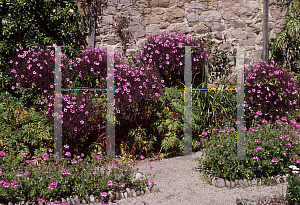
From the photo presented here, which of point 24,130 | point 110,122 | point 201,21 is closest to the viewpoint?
point 24,130

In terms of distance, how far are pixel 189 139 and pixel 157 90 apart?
999mm

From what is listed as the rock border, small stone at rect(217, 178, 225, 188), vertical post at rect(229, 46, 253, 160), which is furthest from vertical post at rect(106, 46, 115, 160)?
vertical post at rect(229, 46, 253, 160)

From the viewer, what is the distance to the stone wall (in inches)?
253

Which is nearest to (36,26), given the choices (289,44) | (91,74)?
(91,74)

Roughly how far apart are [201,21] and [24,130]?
4.27 metres

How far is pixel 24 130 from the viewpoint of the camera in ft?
15.0

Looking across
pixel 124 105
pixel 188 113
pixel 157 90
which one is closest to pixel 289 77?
pixel 188 113

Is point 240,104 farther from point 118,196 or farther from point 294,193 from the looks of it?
point 118,196

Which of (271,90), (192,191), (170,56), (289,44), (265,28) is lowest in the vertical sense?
(192,191)

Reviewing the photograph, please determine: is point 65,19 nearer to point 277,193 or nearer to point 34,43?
point 34,43

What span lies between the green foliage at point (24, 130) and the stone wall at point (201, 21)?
254 cm

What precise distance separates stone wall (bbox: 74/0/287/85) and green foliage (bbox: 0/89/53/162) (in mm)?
2542

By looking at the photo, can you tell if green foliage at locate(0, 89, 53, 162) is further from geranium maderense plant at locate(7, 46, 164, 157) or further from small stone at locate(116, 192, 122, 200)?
small stone at locate(116, 192, 122, 200)

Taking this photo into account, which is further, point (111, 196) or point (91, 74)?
point (91, 74)
